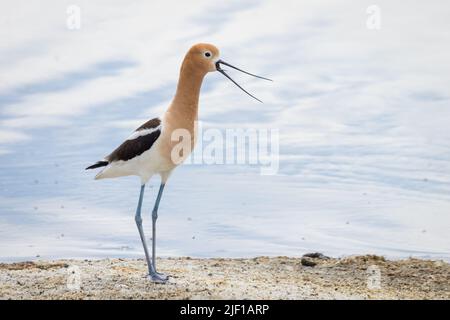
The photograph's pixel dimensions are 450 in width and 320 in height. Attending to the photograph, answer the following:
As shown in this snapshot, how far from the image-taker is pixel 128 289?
8.77 m

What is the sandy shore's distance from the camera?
28.4 feet

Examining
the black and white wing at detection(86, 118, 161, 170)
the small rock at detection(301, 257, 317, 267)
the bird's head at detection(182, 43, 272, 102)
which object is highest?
the bird's head at detection(182, 43, 272, 102)

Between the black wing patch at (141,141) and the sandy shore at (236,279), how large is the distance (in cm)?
Result: 158

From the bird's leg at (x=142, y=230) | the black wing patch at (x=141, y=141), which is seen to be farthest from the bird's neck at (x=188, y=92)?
the bird's leg at (x=142, y=230)

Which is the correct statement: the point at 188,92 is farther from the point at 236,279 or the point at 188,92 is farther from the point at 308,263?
the point at 308,263

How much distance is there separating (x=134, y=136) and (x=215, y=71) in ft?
4.20

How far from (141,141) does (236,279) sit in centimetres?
223

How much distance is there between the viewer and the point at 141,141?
8969mm

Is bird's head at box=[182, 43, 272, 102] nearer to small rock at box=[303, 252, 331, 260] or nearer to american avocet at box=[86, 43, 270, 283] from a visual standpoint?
american avocet at box=[86, 43, 270, 283]

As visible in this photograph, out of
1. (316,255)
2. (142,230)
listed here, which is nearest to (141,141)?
(142,230)

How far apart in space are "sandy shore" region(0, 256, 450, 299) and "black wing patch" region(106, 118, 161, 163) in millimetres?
1576

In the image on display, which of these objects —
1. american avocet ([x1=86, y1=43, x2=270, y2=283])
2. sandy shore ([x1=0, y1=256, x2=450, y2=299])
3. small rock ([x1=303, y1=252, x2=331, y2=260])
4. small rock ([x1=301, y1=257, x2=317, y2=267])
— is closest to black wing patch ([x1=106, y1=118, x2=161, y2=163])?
american avocet ([x1=86, y1=43, x2=270, y2=283])

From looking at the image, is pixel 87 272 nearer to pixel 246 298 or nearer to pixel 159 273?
pixel 159 273
